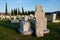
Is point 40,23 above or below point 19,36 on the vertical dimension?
above

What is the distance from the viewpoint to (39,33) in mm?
9508

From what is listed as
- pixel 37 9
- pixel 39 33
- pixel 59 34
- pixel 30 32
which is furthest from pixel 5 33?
pixel 59 34

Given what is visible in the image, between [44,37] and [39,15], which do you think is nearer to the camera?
[44,37]

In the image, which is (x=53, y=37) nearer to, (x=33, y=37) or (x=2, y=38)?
(x=33, y=37)

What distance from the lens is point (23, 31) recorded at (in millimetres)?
10008

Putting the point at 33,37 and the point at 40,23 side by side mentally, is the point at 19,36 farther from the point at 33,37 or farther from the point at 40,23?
the point at 40,23

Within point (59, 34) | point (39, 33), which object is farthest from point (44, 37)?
point (59, 34)

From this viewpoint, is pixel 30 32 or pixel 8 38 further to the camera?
pixel 30 32

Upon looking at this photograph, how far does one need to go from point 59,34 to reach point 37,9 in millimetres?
2703

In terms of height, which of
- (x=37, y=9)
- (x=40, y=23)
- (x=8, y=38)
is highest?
(x=37, y=9)

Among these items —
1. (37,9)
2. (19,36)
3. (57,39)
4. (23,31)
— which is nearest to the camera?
(57,39)

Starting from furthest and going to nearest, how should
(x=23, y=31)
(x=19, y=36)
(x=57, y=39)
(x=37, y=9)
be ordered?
(x=37, y=9) → (x=23, y=31) → (x=19, y=36) → (x=57, y=39)

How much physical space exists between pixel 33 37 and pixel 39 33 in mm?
526

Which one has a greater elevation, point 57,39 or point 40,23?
point 40,23
